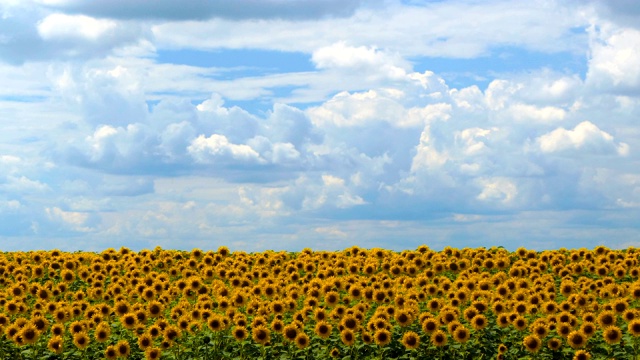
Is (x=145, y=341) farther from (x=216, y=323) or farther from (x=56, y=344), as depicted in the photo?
(x=56, y=344)

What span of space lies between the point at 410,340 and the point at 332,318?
2295 mm

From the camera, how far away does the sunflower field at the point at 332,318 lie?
18219mm

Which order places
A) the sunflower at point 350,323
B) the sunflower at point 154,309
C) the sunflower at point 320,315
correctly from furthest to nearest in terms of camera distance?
the sunflower at point 154,309 → the sunflower at point 320,315 → the sunflower at point 350,323

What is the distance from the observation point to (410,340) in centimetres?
1788

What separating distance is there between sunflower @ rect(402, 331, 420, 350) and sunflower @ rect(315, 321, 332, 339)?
1697 millimetres

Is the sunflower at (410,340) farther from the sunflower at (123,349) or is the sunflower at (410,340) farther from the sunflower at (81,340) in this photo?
the sunflower at (81,340)

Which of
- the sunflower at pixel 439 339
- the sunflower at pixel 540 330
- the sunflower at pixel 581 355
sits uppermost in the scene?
the sunflower at pixel 540 330

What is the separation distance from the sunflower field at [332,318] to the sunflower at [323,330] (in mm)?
28

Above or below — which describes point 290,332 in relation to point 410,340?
above

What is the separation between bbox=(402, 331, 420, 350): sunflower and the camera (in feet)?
58.4

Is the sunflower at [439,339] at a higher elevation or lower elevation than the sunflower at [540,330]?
lower

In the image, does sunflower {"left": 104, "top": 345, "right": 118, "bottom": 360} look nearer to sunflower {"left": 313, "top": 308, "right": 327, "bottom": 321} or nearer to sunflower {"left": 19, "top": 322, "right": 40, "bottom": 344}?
sunflower {"left": 19, "top": 322, "right": 40, "bottom": 344}

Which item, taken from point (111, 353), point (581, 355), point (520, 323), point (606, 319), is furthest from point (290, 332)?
point (606, 319)

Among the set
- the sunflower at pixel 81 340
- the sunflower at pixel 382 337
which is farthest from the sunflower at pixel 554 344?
the sunflower at pixel 81 340
